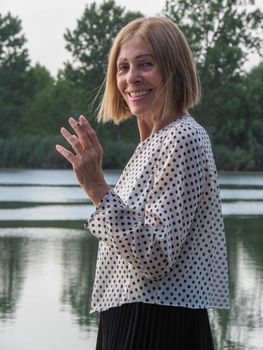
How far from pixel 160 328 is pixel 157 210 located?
19cm

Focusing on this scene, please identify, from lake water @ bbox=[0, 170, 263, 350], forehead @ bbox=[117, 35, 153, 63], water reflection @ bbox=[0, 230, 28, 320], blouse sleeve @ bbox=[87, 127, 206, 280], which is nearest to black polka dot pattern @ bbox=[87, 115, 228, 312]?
blouse sleeve @ bbox=[87, 127, 206, 280]

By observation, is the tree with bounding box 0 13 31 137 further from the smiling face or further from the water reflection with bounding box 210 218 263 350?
the smiling face

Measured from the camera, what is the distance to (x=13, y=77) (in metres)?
57.7

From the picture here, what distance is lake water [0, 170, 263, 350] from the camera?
282 inches

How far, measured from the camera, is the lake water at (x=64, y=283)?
23.5 ft

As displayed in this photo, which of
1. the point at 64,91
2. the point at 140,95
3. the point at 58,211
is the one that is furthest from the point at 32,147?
the point at 140,95

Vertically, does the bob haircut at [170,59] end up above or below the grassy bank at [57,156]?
below

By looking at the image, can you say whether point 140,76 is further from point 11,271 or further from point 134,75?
point 11,271

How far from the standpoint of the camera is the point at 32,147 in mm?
48031

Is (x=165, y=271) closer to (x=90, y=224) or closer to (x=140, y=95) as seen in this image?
(x=90, y=224)

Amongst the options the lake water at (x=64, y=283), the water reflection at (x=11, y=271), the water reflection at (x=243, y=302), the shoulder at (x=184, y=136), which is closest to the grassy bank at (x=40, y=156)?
the lake water at (x=64, y=283)

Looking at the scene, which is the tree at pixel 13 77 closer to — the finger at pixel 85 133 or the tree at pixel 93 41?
the tree at pixel 93 41

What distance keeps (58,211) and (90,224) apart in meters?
18.1

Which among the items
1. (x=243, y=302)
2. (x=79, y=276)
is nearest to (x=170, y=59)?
(x=243, y=302)
